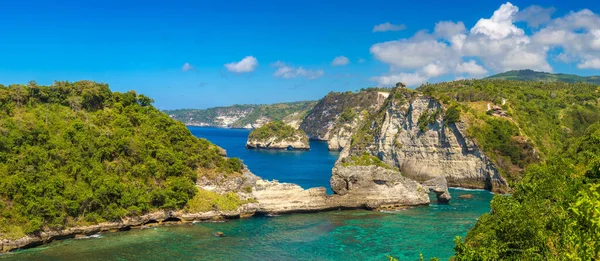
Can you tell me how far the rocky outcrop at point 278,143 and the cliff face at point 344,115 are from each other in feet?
33.0

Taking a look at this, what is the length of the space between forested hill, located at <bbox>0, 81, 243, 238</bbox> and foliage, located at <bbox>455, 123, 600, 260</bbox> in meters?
34.1

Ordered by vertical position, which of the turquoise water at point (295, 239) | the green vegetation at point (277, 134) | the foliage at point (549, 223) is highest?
the green vegetation at point (277, 134)

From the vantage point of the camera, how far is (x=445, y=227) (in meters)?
47.0

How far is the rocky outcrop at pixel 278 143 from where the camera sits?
487 feet

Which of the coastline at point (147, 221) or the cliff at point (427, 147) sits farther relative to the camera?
the cliff at point (427, 147)

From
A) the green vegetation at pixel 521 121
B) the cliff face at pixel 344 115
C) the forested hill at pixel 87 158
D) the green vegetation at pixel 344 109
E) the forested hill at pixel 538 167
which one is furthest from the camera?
the green vegetation at pixel 344 109

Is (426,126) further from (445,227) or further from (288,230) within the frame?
(288,230)

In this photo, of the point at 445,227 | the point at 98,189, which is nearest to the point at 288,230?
the point at 445,227

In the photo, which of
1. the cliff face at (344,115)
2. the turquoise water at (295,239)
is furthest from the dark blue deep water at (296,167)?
the turquoise water at (295,239)

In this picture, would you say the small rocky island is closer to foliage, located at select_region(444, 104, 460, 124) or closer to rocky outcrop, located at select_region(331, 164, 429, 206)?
foliage, located at select_region(444, 104, 460, 124)

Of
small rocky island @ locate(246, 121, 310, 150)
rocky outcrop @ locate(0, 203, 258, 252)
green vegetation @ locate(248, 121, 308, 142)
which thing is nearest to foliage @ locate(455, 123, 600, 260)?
rocky outcrop @ locate(0, 203, 258, 252)

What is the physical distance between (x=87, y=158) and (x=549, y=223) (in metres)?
43.5

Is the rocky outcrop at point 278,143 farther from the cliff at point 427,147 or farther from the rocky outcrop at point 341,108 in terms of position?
the cliff at point 427,147

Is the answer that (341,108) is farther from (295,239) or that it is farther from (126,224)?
(126,224)
